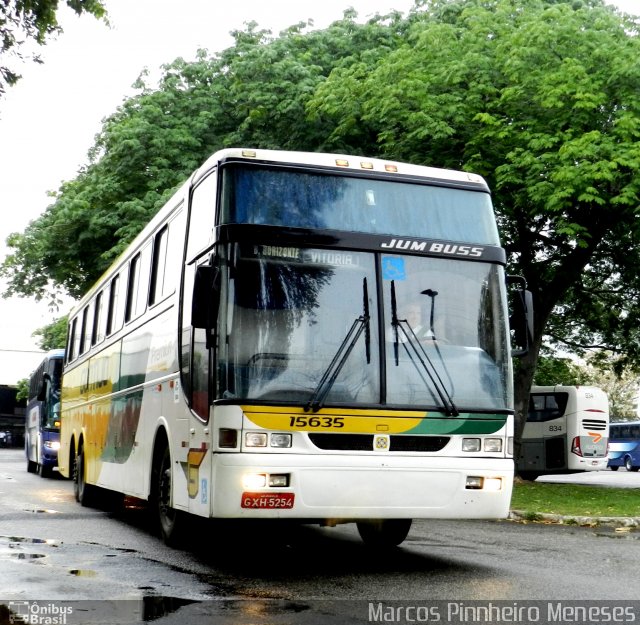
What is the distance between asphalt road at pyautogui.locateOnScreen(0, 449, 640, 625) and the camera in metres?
7.26

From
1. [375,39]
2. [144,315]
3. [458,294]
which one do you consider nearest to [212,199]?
[458,294]

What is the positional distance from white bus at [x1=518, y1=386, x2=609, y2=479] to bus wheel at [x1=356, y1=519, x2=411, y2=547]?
2001 centimetres

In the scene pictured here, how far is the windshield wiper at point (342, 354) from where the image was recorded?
870 cm

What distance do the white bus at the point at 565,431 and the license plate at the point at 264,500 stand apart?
2305 cm

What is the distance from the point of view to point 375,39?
26875 millimetres

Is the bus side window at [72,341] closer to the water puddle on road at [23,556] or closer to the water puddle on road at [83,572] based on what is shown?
the water puddle on road at [23,556]

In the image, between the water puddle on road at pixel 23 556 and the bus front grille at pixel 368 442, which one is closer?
the bus front grille at pixel 368 442

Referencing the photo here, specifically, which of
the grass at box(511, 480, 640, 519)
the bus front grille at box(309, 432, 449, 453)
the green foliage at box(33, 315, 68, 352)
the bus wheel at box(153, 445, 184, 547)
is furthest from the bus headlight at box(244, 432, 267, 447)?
the green foliage at box(33, 315, 68, 352)

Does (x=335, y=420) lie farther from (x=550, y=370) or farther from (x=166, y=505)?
(x=550, y=370)

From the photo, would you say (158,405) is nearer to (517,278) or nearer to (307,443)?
(307,443)

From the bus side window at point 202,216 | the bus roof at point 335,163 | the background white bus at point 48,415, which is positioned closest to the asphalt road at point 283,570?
the bus side window at point 202,216

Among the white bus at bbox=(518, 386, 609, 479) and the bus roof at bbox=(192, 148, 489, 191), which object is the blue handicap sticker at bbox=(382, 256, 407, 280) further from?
the white bus at bbox=(518, 386, 609, 479)

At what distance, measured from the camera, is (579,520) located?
50.5 feet

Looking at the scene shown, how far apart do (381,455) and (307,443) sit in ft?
2.08
